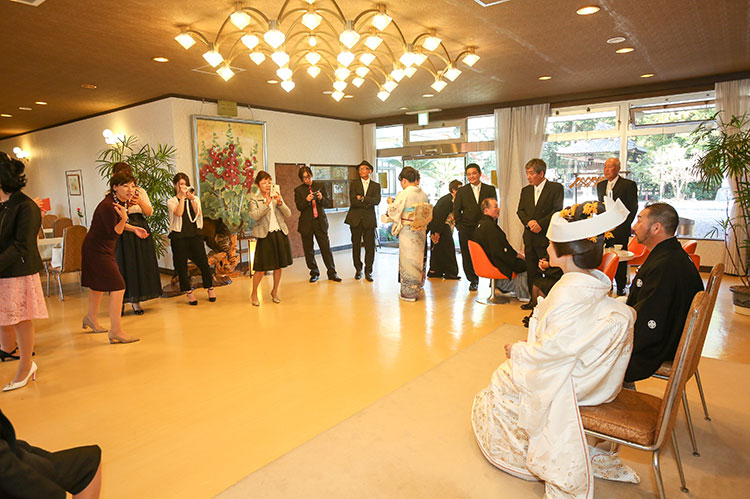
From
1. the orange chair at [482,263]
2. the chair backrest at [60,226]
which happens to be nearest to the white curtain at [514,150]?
the orange chair at [482,263]

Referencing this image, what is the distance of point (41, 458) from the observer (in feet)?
4.65

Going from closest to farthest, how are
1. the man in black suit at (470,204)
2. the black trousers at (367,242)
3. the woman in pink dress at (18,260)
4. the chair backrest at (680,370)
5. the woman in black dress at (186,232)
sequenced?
the chair backrest at (680,370) < the woman in pink dress at (18,260) < the woman in black dress at (186,232) < the man in black suit at (470,204) < the black trousers at (367,242)

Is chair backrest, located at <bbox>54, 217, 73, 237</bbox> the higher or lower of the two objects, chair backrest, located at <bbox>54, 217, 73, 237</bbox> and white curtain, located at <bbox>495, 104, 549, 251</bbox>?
Result: the lower

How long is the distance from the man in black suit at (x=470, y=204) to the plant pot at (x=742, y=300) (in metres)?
2.85

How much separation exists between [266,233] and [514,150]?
16.7ft

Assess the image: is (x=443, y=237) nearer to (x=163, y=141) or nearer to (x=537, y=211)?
(x=537, y=211)

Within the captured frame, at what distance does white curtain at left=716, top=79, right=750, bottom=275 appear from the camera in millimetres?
6438

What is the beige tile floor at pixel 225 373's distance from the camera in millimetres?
2551

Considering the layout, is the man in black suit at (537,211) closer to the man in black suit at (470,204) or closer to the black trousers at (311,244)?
the man in black suit at (470,204)

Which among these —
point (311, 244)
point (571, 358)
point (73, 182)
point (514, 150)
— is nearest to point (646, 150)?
point (514, 150)

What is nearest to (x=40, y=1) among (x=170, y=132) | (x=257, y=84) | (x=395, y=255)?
(x=257, y=84)

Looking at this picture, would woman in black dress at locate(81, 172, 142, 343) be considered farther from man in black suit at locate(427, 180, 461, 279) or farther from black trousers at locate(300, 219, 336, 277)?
man in black suit at locate(427, 180, 461, 279)

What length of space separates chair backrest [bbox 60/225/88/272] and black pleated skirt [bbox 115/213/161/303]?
1725 mm

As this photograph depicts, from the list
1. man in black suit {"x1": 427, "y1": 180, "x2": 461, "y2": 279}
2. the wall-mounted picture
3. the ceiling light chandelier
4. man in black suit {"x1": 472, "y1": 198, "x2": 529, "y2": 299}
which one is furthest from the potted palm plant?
man in black suit {"x1": 472, "y1": 198, "x2": 529, "y2": 299}
